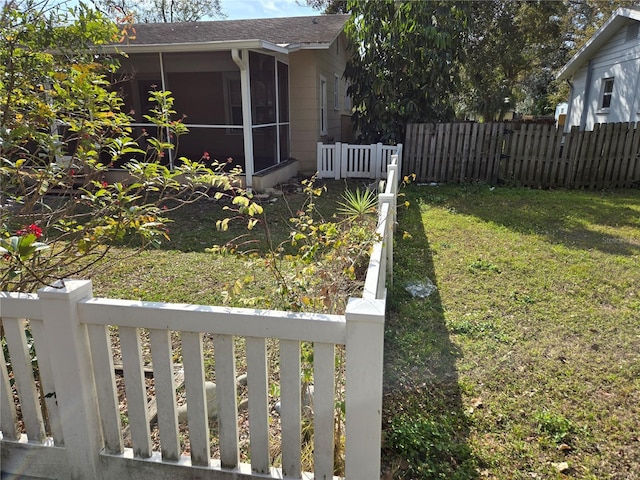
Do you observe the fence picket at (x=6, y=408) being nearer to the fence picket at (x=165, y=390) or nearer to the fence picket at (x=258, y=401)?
the fence picket at (x=165, y=390)

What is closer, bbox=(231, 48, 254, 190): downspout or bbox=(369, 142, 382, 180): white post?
bbox=(231, 48, 254, 190): downspout

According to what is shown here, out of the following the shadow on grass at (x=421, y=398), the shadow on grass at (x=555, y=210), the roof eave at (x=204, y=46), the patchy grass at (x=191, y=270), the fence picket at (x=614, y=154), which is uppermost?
the roof eave at (x=204, y=46)

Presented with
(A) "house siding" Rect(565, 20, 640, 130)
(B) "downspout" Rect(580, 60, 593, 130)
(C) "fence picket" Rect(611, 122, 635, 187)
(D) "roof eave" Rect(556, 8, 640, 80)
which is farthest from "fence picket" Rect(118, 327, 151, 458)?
(B) "downspout" Rect(580, 60, 593, 130)

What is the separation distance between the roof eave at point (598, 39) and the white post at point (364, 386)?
49.2 feet

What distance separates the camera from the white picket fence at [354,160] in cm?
1077

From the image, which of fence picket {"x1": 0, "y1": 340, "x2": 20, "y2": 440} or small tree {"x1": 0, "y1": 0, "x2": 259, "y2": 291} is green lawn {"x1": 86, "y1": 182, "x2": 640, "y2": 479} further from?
fence picket {"x1": 0, "y1": 340, "x2": 20, "y2": 440}

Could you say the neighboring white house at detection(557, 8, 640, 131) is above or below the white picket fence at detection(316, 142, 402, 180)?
above

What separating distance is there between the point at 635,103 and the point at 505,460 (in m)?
14.2

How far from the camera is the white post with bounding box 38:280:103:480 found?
1.72 metres

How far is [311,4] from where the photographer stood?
94.7 ft

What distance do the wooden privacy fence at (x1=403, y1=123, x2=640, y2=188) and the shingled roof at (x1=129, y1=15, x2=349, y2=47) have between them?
3672mm

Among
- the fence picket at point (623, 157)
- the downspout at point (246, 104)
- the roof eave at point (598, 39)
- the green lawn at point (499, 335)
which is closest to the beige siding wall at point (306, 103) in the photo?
the downspout at point (246, 104)

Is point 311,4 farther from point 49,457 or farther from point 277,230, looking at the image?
point 49,457

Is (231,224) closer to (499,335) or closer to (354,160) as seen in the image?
(499,335)
